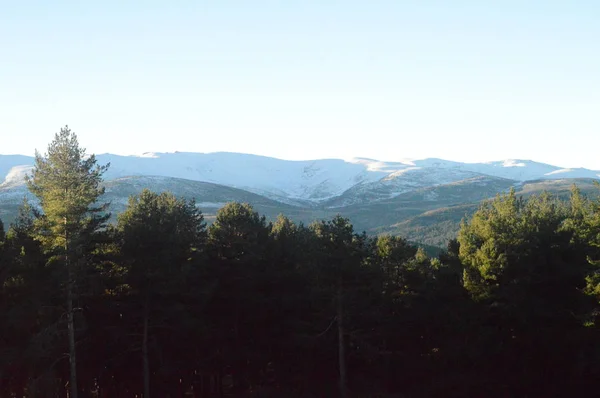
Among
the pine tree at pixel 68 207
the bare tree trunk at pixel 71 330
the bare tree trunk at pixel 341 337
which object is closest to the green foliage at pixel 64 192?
the pine tree at pixel 68 207

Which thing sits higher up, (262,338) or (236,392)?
(262,338)

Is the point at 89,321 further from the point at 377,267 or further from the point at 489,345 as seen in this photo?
the point at 489,345

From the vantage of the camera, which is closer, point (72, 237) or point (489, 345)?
point (72, 237)

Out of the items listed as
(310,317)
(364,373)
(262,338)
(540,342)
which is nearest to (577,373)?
(540,342)

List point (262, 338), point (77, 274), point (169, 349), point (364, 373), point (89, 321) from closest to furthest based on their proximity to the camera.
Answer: point (77, 274) → point (89, 321) → point (169, 349) → point (262, 338) → point (364, 373)

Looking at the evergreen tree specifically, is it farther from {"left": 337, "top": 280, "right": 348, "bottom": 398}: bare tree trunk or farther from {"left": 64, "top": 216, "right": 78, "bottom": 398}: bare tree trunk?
{"left": 337, "top": 280, "right": 348, "bottom": 398}: bare tree trunk

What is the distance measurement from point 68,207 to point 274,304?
52.1 feet

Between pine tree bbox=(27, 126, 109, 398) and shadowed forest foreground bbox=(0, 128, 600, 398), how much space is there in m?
0.09

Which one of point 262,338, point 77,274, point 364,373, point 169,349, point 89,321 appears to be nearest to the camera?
point 77,274

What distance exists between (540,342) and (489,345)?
3.63 meters

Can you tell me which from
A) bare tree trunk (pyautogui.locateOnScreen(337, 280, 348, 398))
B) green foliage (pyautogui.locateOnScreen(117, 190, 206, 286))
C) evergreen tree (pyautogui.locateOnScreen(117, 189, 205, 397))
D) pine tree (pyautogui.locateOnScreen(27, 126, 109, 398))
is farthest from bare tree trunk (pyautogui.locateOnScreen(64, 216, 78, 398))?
bare tree trunk (pyautogui.locateOnScreen(337, 280, 348, 398))

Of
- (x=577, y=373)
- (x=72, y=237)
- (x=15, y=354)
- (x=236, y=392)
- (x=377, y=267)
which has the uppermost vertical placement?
(x=72, y=237)

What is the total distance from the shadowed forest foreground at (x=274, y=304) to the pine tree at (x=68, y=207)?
0.09 m

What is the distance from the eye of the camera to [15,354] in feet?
105
